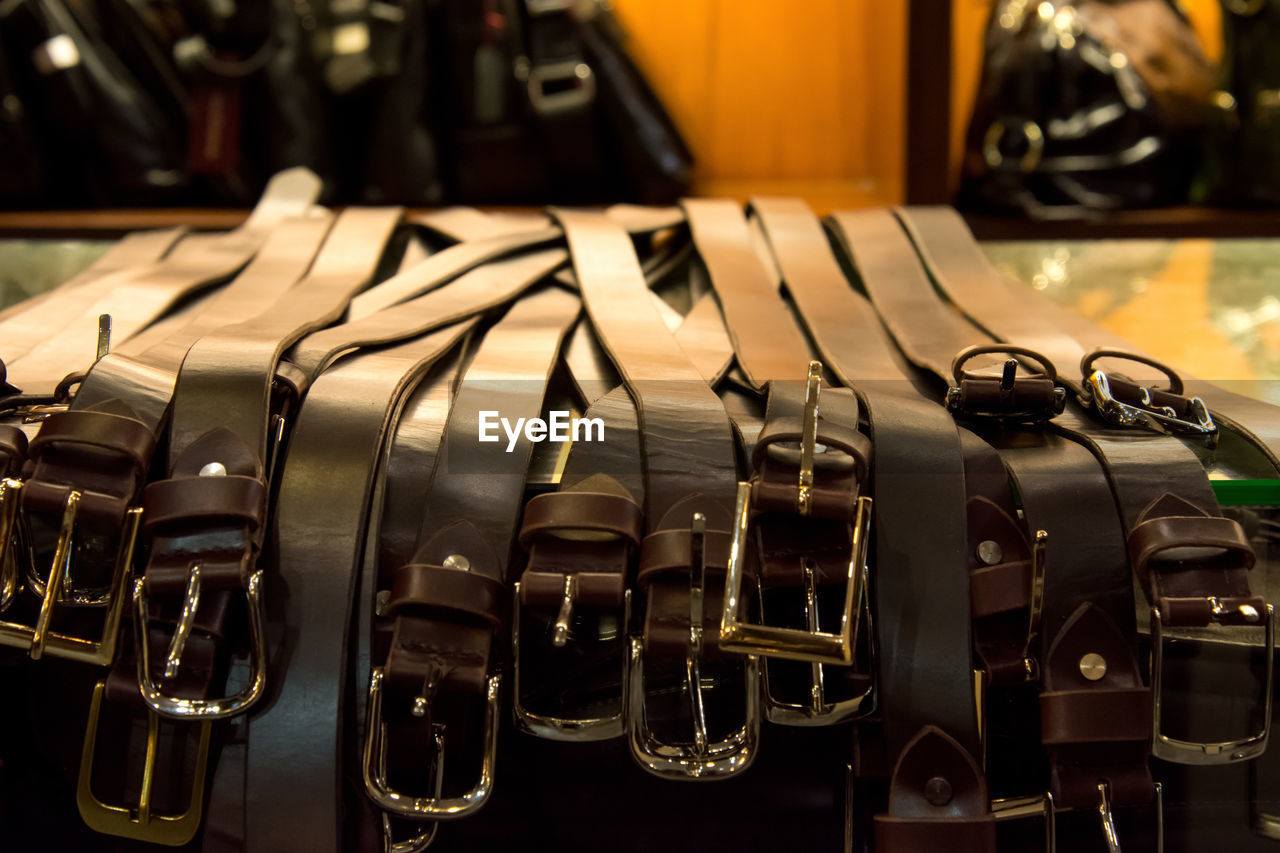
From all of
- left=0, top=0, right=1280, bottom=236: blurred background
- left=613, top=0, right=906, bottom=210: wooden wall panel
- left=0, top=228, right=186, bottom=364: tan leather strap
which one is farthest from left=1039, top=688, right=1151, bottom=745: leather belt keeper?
left=613, top=0, right=906, bottom=210: wooden wall panel

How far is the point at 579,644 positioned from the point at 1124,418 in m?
0.42

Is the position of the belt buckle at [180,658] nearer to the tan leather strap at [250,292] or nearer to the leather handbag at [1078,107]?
the tan leather strap at [250,292]

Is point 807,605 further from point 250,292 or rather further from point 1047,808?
point 250,292

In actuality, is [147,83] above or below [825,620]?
above

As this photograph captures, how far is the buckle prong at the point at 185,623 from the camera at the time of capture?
553 millimetres

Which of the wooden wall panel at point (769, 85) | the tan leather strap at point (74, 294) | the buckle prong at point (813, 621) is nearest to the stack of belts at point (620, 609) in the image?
the buckle prong at point (813, 621)

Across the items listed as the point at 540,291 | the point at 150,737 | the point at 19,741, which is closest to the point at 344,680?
the point at 150,737

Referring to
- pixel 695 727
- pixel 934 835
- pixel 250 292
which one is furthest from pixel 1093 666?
pixel 250 292

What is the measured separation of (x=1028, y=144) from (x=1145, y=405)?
33.8 inches

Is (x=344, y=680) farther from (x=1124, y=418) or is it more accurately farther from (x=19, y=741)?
(x=1124, y=418)

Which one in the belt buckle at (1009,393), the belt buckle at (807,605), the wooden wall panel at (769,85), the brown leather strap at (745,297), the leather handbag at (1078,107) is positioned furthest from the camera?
the wooden wall panel at (769,85)

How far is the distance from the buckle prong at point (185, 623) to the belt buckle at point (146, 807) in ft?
0.19

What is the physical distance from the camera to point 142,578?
22.8 inches

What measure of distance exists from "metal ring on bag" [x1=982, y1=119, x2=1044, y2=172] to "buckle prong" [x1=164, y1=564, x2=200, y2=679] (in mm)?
1283
